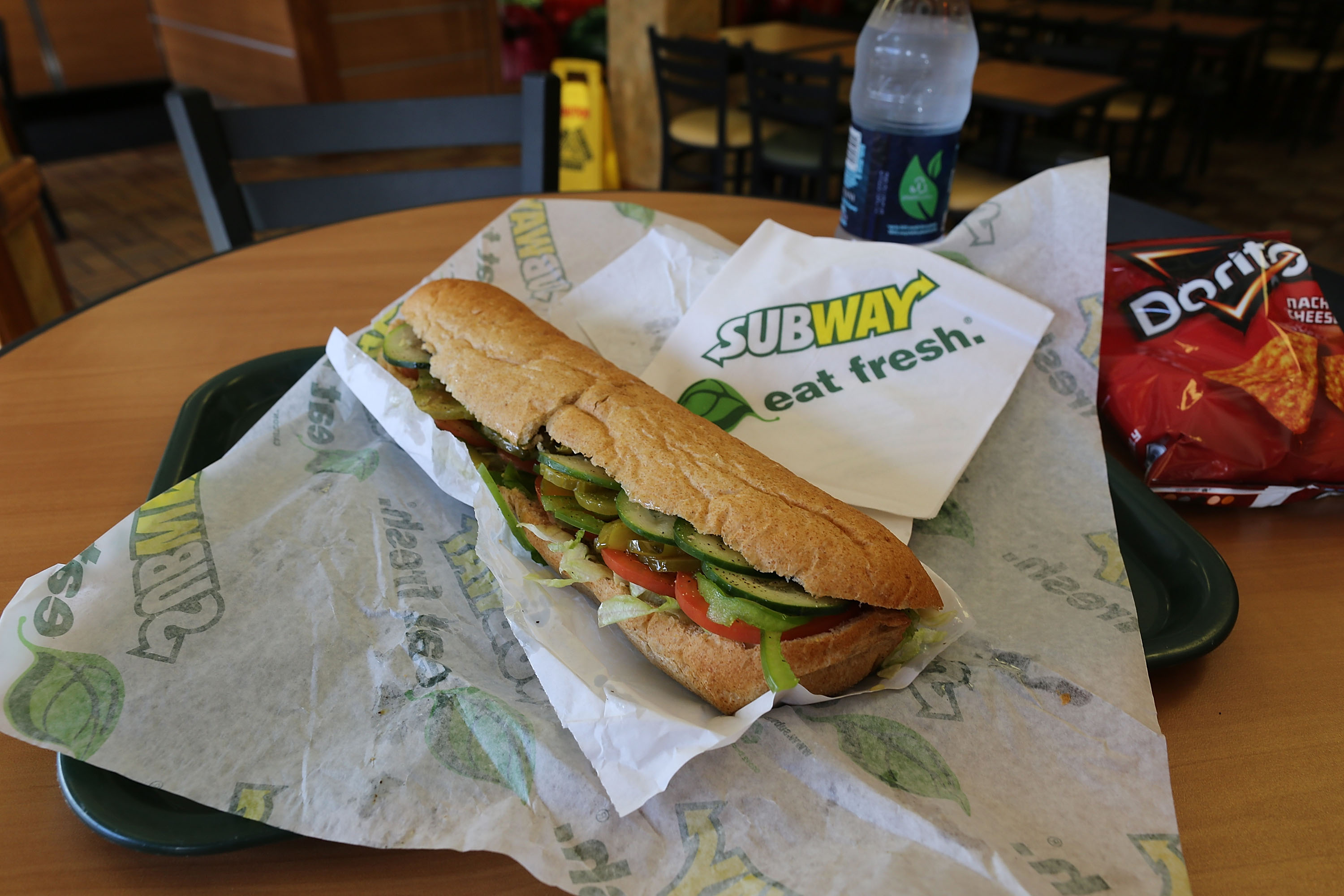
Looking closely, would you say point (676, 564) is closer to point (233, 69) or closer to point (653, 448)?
point (653, 448)

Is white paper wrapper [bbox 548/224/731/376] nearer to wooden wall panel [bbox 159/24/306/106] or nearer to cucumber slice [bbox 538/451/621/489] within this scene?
cucumber slice [bbox 538/451/621/489]

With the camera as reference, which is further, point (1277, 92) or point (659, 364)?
point (1277, 92)

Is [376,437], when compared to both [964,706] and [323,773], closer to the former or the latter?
[323,773]

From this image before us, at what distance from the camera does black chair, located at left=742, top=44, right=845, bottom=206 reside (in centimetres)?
381

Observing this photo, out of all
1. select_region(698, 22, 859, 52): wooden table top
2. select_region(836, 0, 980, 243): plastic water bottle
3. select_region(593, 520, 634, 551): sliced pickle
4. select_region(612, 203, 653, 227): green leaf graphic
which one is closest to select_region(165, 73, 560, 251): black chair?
select_region(612, 203, 653, 227): green leaf graphic

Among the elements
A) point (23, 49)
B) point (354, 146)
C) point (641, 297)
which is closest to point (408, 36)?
point (23, 49)

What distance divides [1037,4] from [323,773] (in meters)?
8.68

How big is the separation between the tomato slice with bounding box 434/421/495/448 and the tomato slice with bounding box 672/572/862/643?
52 centimetres

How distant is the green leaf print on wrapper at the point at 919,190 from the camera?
154 centimetres

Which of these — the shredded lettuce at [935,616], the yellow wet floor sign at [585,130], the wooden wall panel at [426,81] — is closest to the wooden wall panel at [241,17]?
the wooden wall panel at [426,81]

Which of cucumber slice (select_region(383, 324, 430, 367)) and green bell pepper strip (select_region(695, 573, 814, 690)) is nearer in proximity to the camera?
green bell pepper strip (select_region(695, 573, 814, 690))

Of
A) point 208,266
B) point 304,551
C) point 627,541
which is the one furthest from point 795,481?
point 208,266

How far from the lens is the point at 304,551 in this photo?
1.13 m

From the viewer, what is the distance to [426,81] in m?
7.39
